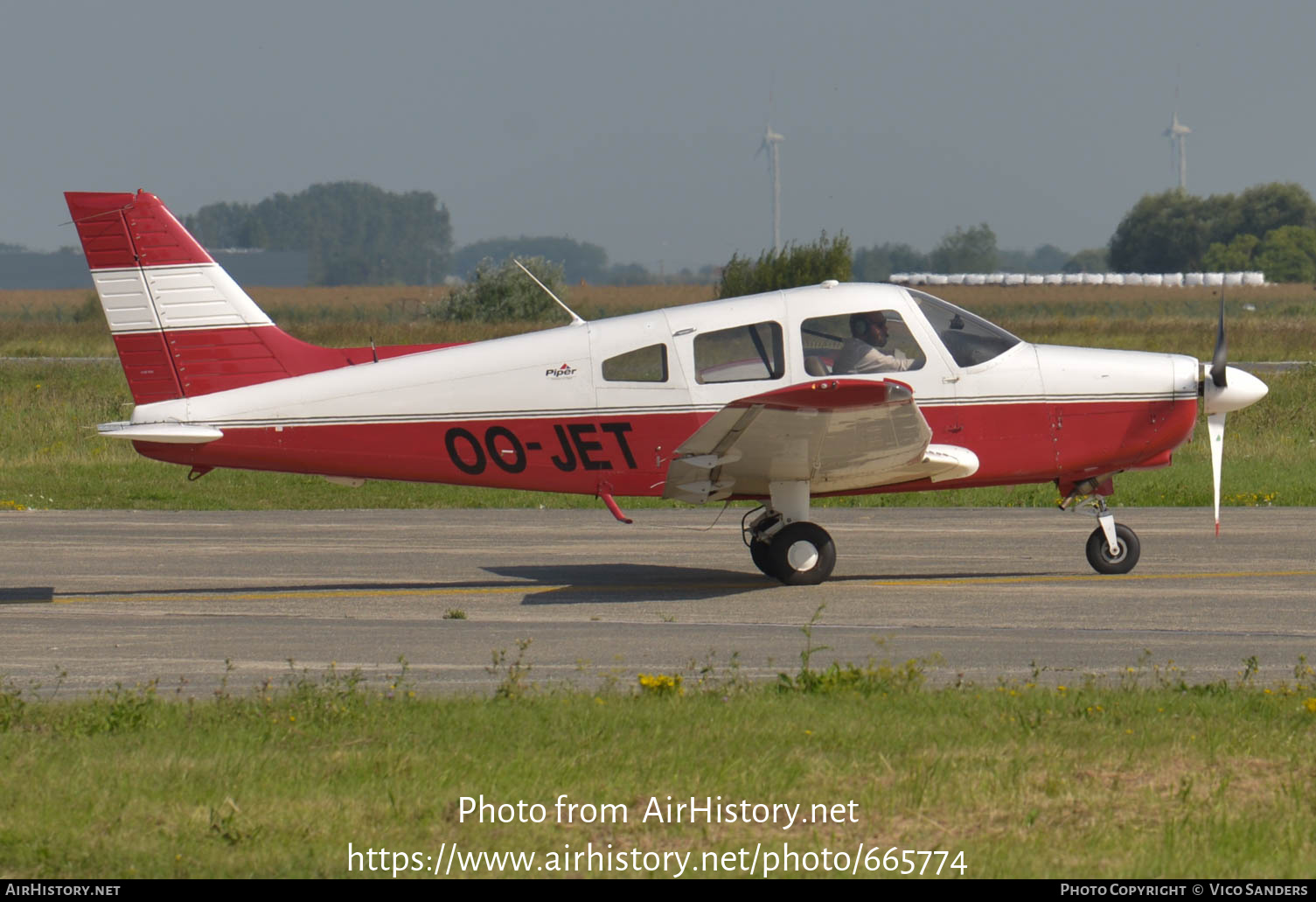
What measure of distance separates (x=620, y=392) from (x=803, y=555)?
197 centimetres

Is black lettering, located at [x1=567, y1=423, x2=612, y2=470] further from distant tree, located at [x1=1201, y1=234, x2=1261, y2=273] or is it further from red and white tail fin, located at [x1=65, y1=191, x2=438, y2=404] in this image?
distant tree, located at [x1=1201, y1=234, x2=1261, y2=273]

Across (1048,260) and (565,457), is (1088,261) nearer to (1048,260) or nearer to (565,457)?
(1048,260)

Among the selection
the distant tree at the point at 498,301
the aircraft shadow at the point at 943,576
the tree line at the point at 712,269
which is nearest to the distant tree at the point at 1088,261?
the tree line at the point at 712,269

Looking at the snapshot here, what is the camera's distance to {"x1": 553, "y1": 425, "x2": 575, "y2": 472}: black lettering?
11.3m

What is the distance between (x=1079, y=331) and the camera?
132ft

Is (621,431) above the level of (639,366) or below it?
below

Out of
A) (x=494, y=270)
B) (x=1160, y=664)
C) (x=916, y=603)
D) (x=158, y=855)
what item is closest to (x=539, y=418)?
(x=916, y=603)

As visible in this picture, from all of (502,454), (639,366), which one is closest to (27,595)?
(502,454)

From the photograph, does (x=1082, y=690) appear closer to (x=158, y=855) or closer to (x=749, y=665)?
(x=749, y=665)

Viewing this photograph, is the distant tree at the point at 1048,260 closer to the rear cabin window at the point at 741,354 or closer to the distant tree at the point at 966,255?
the distant tree at the point at 966,255

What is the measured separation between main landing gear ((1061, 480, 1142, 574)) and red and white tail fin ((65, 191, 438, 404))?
6.51 m

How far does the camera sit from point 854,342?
1102cm

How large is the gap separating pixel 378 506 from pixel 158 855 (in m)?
13.2

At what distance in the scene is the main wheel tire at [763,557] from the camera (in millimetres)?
11595
